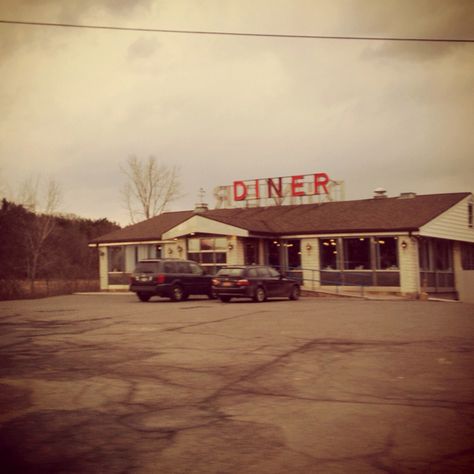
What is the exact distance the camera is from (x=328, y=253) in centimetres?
3078

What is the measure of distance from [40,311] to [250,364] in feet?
42.6

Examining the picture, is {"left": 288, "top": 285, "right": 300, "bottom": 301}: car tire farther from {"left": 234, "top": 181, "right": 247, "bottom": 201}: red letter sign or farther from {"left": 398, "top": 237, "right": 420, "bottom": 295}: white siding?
{"left": 234, "top": 181, "right": 247, "bottom": 201}: red letter sign

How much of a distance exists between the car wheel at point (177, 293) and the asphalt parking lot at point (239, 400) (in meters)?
Answer: 11.5

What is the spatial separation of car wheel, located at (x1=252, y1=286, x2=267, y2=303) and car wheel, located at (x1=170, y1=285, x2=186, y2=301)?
3.51 metres

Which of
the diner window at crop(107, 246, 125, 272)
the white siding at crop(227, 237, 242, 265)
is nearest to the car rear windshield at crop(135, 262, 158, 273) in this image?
the white siding at crop(227, 237, 242, 265)

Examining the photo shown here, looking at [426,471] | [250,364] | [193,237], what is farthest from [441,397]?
[193,237]

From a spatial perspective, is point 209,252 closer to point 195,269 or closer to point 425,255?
point 195,269

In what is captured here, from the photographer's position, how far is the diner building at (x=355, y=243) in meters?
28.3

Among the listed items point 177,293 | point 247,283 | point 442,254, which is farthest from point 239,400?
point 442,254

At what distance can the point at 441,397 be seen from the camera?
697cm

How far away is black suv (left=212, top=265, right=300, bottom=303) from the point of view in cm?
2336

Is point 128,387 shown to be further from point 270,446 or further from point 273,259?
point 273,259

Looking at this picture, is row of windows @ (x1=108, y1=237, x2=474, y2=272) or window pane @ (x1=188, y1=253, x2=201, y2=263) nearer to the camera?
row of windows @ (x1=108, y1=237, x2=474, y2=272)

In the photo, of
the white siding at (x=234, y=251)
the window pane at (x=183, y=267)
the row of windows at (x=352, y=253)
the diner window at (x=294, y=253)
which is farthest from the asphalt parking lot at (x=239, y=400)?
the diner window at (x=294, y=253)
